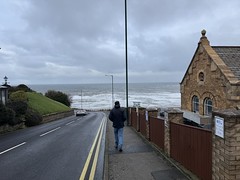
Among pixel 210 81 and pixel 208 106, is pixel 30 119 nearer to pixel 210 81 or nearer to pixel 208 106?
pixel 208 106

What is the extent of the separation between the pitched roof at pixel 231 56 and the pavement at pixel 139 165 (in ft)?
26.8

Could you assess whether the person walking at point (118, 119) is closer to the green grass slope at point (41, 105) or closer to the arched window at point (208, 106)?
the arched window at point (208, 106)

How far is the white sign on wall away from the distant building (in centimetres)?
974

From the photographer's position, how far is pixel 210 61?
17.4m

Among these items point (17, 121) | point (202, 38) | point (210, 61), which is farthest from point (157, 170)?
point (17, 121)

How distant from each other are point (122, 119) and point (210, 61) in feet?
30.6

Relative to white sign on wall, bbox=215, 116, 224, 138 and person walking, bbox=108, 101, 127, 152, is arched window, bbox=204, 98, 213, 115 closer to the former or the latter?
person walking, bbox=108, 101, 127, 152

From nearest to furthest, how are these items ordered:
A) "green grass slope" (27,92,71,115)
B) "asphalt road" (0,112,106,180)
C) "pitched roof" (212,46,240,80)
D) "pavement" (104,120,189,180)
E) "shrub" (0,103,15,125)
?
"pavement" (104,120,189,180), "asphalt road" (0,112,106,180), "pitched roof" (212,46,240,80), "shrub" (0,103,15,125), "green grass slope" (27,92,71,115)

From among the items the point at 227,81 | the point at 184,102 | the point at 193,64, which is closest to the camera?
the point at 227,81

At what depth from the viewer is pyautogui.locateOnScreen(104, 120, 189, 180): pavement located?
7.13 metres

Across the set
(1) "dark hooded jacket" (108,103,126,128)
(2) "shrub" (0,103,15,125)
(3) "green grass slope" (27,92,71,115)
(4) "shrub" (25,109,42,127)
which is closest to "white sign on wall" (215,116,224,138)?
(1) "dark hooded jacket" (108,103,126,128)

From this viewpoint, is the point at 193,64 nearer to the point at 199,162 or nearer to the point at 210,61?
the point at 210,61

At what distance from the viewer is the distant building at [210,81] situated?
49.7ft

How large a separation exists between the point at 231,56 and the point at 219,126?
45.6ft
